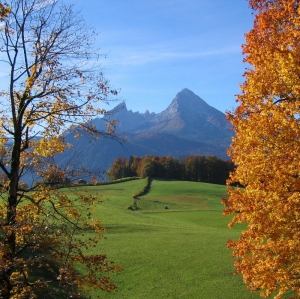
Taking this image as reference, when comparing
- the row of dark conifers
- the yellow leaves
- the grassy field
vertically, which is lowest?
the grassy field

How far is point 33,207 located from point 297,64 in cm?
955

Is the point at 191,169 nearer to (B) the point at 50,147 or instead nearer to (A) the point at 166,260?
(A) the point at 166,260

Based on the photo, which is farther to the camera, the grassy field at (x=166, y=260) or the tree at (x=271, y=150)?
the grassy field at (x=166, y=260)

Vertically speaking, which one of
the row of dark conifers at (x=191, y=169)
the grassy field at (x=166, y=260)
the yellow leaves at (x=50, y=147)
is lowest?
the grassy field at (x=166, y=260)

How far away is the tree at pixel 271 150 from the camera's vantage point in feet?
35.9

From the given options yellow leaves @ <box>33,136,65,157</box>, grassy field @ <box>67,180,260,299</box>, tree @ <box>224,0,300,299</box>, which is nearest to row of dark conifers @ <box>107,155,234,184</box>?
grassy field @ <box>67,180,260,299</box>

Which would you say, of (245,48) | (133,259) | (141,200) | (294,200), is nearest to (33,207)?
(294,200)

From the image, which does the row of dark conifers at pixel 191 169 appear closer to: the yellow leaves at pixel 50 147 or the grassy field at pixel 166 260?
the grassy field at pixel 166 260

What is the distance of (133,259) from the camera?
25.9 m

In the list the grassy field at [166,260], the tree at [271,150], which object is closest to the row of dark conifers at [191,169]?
the grassy field at [166,260]

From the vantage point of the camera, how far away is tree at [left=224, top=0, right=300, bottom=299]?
10.9 m

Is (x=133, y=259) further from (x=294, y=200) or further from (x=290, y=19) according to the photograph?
(x=290, y=19)

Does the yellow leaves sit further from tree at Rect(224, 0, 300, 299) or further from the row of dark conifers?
the row of dark conifers

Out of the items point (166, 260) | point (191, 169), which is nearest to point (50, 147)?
point (166, 260)
